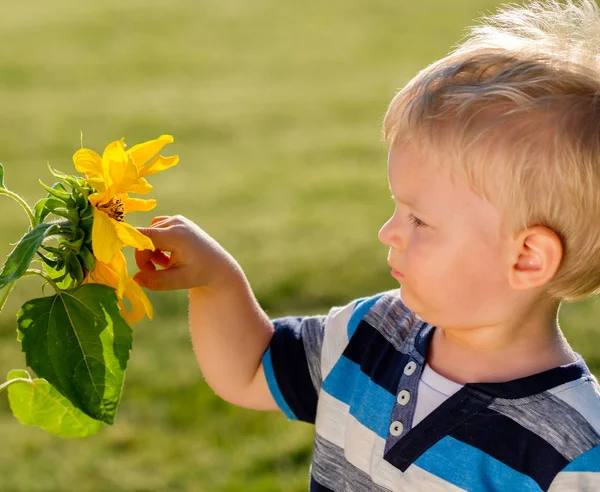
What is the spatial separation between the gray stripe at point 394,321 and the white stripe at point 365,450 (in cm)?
13

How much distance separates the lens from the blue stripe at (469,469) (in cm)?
129

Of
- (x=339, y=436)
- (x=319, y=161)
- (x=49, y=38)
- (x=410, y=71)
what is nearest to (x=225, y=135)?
(x=319, y=161)

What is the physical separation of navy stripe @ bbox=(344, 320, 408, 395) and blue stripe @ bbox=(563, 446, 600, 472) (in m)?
0.28

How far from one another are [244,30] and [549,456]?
8987mm

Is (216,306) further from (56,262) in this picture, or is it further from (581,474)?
(581,474)

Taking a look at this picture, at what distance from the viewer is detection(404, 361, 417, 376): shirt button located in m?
1.43

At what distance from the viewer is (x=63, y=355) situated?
45.6 inches

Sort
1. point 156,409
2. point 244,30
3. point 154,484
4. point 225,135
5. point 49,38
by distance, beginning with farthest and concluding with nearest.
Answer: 1. point 244,30
2. point 49,38
3. point 225,135
4. point 156,409
5. point 154,484

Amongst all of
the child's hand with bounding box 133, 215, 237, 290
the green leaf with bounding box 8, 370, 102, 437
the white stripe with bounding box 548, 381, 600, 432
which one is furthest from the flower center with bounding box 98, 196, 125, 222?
the white stripe with bounding box 548, 381, 600, 432

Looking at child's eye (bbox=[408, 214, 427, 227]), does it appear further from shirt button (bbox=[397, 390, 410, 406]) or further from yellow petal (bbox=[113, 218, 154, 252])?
yellow petal (bbox=[113, 218, 154, 252])

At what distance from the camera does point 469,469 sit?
1.33m

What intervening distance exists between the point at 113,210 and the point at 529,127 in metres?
0.53

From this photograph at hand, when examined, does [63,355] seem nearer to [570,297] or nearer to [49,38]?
[570,297]

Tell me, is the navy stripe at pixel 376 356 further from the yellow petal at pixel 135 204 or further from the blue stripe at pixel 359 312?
the yellow petal at pixel 135 204
